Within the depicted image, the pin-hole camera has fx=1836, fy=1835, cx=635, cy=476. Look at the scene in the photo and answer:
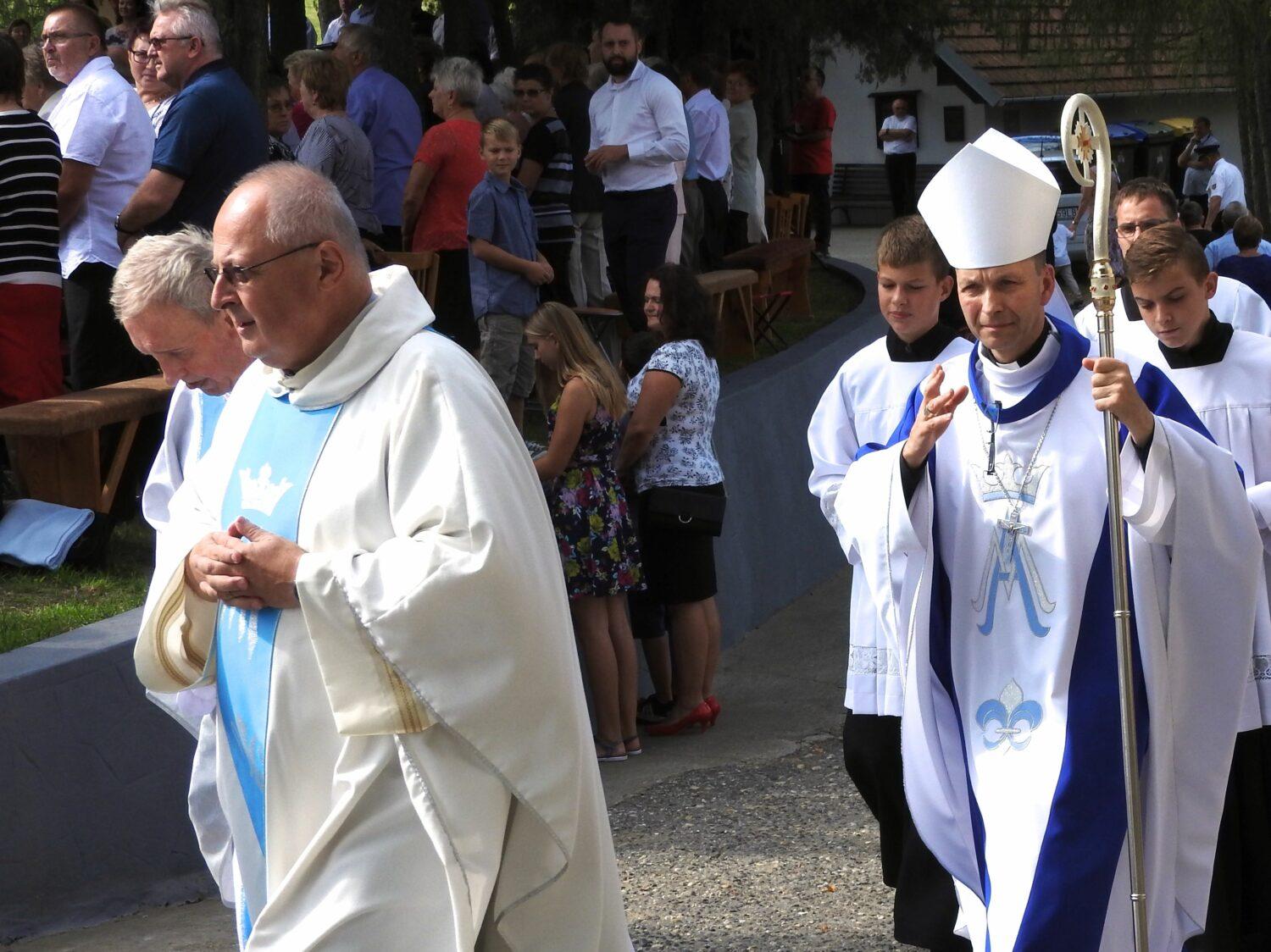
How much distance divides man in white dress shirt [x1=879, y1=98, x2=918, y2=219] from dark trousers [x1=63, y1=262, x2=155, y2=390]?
2175 centimetres

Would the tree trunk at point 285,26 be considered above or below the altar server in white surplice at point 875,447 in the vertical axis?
above

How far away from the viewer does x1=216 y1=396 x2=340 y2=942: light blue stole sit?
3.08 meters

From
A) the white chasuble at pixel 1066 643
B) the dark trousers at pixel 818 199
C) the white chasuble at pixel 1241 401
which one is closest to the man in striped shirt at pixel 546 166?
the white chasuble at pixel 1241 401

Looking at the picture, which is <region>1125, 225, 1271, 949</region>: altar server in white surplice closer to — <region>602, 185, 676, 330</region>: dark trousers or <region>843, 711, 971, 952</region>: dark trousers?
<region>843, 711, 971, 952</region>: dark trousers

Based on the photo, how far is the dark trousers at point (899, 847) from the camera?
4.50 m

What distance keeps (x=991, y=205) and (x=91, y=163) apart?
4.28 meters

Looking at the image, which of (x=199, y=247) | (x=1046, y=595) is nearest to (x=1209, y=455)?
(x=1046, y=595)

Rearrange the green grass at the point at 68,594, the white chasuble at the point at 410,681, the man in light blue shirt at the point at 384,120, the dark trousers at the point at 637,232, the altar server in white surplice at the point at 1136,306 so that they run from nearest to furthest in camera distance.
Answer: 1. the white chasuble at the point at 410,681
2. the altar server in white surplice at the point at 1136,306
3. the green grass at the point at 68,594
4. the man in light blue shirt at the point at 384,120
5. the dark trousers at the point at 637,232

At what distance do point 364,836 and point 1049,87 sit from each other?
35.6 m

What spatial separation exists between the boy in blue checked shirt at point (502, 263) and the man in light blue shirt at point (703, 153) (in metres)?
3.33

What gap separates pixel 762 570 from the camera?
30.5ft

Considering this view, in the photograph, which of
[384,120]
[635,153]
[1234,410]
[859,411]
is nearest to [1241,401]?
Result: [1234,410]

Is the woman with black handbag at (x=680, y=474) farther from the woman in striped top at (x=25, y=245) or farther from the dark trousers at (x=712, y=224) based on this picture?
the dark trousers at (x=712, y=224)

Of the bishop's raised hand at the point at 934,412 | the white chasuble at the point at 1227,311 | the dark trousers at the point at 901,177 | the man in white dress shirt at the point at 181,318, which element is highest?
the man in white dress shirt at the point at 181,318
